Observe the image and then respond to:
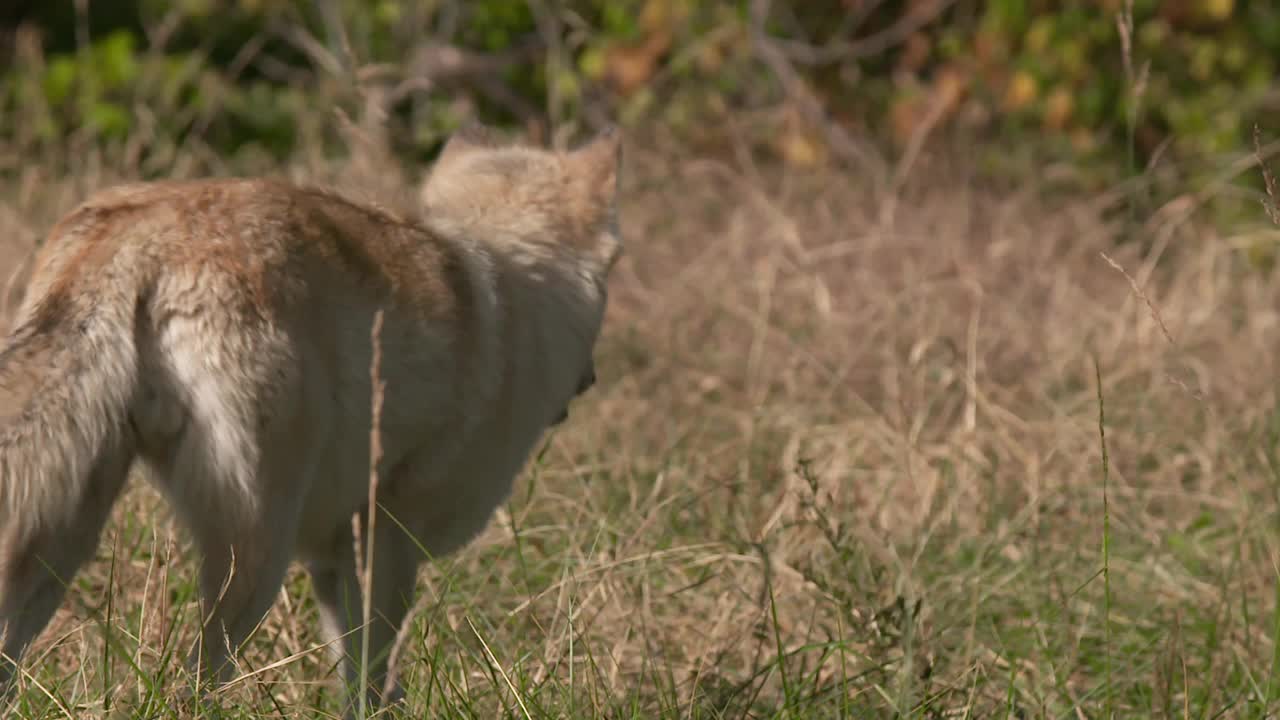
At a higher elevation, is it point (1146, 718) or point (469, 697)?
point (469, 697)

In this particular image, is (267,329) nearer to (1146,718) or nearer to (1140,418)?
(1146,718)

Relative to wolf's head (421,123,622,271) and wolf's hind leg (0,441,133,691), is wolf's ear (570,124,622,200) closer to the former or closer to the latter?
wolf's head (421,123,622,271)

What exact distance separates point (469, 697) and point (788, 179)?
557 cm

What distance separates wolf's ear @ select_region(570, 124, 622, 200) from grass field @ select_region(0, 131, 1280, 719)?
79 centimetres

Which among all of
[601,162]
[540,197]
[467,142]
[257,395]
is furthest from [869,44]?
[257,395]

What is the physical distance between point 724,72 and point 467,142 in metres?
4.70

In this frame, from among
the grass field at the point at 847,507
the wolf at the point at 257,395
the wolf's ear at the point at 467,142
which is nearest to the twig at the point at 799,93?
the grass field at the point at 847,507

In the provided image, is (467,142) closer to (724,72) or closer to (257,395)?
(257,395)

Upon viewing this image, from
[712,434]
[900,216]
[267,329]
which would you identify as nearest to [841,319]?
[712,434]

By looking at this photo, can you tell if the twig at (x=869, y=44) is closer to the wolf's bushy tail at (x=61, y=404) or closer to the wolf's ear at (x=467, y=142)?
the wolf's ear at (x=467, y=142)

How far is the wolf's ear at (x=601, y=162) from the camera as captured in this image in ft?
14.4

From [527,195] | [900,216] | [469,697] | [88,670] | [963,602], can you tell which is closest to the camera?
[469,697]

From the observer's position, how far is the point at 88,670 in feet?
10.2

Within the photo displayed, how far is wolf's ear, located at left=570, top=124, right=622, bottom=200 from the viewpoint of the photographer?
4383 mm
